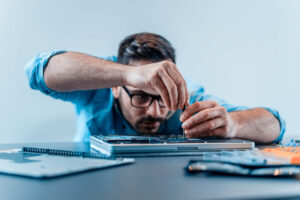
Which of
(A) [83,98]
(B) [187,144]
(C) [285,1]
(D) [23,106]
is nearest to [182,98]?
(B) [187,144]

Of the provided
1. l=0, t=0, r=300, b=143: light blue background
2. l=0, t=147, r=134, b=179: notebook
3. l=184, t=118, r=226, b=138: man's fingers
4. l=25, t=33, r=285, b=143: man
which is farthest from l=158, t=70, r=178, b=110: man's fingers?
l=0, t=0, r=300, b=143: light blue background

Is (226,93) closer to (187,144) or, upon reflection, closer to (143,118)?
(143,118)

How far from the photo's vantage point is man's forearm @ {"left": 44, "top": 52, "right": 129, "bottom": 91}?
105 cm

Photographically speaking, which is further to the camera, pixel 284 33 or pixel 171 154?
pixel 284 33

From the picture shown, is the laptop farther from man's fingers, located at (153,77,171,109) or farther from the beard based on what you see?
the beard

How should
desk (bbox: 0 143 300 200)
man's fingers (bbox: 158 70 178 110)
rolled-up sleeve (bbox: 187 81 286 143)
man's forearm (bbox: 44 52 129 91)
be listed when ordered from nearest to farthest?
1. desk (bbox: 0 143 300 200)
2. man's fingers (bbox: 158 70 178 110)
3. man's forearm (bbox: 44 52 129 91)
4. rolled-up sleeve (bbox: 187 81 286 143)

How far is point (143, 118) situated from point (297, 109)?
5.32 feet

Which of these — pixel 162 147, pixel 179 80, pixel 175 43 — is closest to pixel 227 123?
pixel 179 80

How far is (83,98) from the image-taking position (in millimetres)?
1498

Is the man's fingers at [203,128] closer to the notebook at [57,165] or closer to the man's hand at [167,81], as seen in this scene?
the man's hand at [167,81]

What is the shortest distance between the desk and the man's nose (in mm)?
909

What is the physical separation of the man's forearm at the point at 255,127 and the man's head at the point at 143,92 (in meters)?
0.37

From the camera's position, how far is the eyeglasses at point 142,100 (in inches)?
53.6

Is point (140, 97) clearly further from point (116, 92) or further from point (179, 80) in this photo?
point (179, 80)
